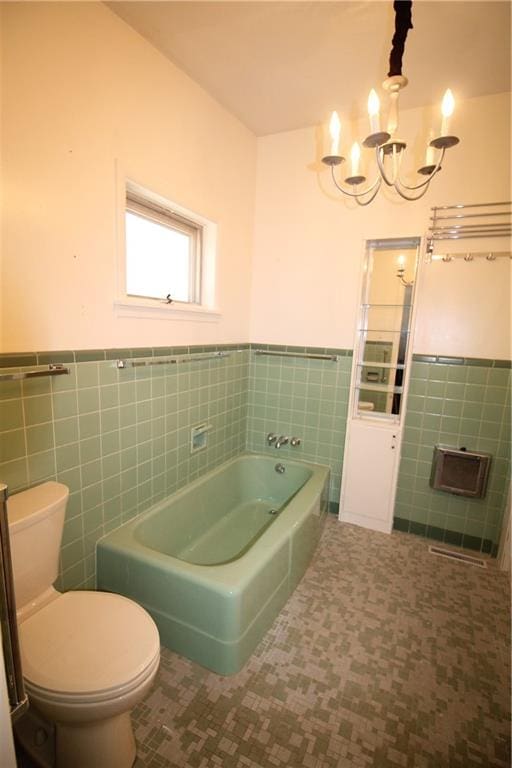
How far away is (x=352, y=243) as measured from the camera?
7.73ft

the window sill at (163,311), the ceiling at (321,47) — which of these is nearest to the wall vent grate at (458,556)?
the window sill at (163,311)

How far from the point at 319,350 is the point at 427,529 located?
1480 millimetres

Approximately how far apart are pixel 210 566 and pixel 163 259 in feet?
5.53

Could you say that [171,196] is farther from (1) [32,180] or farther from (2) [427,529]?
(2) [427,529]

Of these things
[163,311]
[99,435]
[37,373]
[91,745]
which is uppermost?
[163,311]

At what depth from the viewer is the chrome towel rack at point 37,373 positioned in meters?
1.11

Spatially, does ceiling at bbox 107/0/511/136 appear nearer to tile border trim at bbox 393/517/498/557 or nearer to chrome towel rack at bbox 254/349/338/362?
chrome towel rack at bbox 254/349/338/362

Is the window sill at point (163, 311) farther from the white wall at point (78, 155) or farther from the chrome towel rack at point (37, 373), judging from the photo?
the chrome towel rack at point (37, 373)

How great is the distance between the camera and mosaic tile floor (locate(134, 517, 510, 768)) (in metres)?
1.17

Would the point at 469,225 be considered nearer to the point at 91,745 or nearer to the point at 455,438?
the point at 455,438

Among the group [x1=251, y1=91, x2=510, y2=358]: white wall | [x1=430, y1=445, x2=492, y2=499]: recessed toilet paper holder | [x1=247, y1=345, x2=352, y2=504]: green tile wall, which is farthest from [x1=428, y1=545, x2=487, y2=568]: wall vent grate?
[x1=251, y1=91, x2=510, y2=358]: white wall

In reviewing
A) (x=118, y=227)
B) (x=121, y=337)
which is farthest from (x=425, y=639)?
(x=118, y=227)

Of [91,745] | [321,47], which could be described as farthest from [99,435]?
[321,47]

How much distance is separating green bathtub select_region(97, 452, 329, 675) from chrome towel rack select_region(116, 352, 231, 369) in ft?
2.69
